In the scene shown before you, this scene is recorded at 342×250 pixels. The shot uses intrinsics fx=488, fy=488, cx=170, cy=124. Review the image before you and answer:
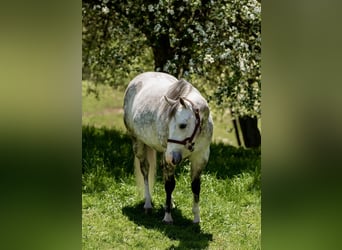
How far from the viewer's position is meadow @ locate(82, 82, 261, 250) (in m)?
A: 4.93

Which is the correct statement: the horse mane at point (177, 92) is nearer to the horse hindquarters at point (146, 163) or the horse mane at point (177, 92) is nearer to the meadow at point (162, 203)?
the horse hindquarters at point (146, 163)

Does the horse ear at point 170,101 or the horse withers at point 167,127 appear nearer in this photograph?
the horse withers at point 167,127

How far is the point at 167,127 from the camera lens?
16.2ft

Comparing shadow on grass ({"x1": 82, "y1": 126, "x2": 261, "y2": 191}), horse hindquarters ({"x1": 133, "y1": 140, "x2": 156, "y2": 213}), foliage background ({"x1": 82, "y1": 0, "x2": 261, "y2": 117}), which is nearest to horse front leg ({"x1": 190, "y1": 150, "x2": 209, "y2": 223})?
horse hindquarters ({"x1": 133, "y1": 140, "x2": 156, "y2": 213})

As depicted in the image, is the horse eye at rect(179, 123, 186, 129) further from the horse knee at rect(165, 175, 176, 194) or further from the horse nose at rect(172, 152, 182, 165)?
the horse knee at rect(165, 175, 176, 194)

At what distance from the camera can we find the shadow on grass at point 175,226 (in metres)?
4.83

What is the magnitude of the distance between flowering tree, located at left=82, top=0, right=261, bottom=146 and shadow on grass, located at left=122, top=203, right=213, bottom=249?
2484 mm

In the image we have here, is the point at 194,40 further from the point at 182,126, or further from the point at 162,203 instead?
the point at 182,126

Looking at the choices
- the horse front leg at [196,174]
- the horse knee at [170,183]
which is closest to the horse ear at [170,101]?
the horse front leg at [196,174]

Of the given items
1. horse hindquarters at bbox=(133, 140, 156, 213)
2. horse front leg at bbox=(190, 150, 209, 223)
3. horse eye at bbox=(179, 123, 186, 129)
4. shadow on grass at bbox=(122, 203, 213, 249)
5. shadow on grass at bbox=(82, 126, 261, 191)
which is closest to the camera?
horse eye at bbox=(179, 123, 186, 129)

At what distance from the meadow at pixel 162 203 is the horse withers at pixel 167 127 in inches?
10.6
